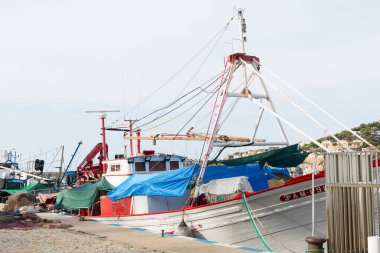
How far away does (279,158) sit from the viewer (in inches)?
743

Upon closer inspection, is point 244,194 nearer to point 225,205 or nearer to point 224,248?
point 225,205

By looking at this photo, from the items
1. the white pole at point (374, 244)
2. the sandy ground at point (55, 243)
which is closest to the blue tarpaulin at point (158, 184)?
the sandy ground at point (55, 243)

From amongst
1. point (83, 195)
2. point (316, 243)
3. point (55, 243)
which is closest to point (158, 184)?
point (55, 243)

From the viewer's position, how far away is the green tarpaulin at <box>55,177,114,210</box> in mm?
24859

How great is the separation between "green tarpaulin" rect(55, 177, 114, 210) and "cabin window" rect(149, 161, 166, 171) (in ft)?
7.74

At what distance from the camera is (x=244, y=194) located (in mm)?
16078

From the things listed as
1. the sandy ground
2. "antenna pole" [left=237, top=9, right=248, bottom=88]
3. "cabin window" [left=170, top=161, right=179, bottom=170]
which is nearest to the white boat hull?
the sandy ground

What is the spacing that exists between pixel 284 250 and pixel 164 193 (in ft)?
18.2

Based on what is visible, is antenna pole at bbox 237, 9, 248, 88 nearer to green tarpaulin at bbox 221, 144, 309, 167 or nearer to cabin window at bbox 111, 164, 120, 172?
green tarpaulin at bbox 221, 144, 309, 167

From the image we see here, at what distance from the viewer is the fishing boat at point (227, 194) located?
1594 centimetres

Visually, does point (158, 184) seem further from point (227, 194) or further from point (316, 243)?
point (316, 243)

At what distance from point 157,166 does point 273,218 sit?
32.2 ft

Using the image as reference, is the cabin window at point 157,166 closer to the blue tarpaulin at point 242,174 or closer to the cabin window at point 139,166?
the cabin window at point 139,166

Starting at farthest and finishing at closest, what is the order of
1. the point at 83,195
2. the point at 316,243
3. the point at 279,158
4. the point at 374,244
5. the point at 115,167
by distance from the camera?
the point at 83,195, the point at 115,167, the point at 279,158, the point at 316,243, the point at 374,244
